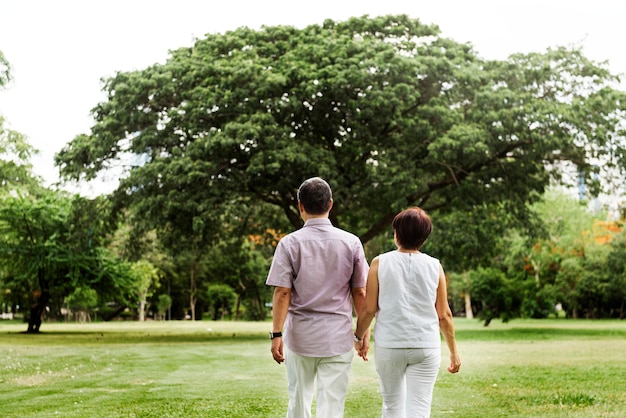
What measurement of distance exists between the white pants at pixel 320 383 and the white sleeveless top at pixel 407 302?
0.31m

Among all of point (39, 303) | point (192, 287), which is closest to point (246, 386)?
point (39, 303)

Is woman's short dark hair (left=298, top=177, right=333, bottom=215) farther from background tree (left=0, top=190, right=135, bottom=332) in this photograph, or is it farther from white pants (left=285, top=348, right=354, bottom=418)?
background tree (left=0, top=190, right=135, bottom=332)

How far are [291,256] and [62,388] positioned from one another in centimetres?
765

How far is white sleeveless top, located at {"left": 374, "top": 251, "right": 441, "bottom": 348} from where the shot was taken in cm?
499

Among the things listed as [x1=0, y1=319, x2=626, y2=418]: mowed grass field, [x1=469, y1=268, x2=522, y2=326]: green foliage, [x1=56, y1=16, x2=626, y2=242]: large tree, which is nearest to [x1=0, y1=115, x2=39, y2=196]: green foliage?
[x1=56, y1=16, x2=626, y2=242]: large tree

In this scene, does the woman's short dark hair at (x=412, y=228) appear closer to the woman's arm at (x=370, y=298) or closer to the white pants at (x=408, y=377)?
the woman's arm at (x=370, y=298)

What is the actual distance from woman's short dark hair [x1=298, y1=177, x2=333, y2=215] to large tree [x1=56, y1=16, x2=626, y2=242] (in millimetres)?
17839

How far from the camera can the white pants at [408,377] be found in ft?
16.4

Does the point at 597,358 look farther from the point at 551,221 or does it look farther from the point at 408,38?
the point at 551,221

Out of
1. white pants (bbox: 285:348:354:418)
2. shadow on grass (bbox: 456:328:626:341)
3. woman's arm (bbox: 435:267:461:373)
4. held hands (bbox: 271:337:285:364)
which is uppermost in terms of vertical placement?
woman's arm (bbox: 435:267:461:373)

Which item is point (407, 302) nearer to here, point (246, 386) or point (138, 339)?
point (246, 386)

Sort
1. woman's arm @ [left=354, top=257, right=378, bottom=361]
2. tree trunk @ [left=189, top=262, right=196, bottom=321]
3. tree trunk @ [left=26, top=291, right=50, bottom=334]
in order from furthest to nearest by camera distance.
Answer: tree trunk @ [left=189, top=262, right=196, bottom=321] < tree trunk @ [left=26, top=291, right=50, bottom=334] < woman's arm @ [left=354, top=257, right=378, bottom=361]

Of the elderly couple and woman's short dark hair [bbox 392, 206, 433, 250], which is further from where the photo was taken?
woman's short dark hair [bbox 392, 206, 433, 250]

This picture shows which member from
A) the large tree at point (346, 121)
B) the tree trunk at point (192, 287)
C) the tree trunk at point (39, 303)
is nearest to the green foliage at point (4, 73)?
the large tree at point (346, 121)
